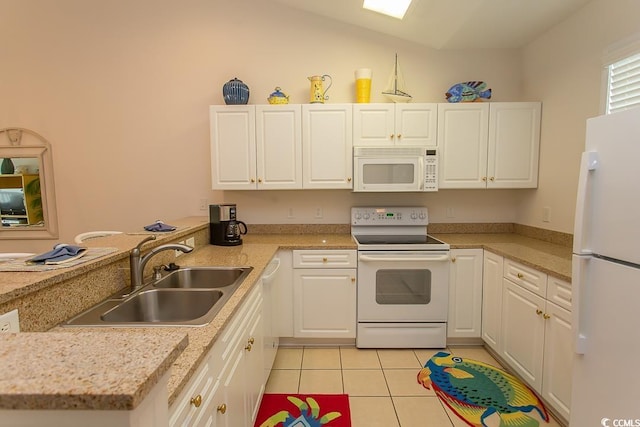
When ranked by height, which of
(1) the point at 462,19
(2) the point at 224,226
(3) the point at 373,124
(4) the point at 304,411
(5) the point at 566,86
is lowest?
(4) the point at 304,411

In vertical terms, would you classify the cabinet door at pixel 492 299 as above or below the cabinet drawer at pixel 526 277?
below

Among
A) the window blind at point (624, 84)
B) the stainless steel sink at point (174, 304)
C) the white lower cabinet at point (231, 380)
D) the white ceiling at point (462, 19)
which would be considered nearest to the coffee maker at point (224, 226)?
the white lower cabinet at point (231, 380)

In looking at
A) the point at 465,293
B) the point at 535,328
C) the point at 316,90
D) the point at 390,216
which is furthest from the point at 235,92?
the point at 535,328

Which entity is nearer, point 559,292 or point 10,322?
point 10,322

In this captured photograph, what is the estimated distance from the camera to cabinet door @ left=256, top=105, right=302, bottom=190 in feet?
9.29

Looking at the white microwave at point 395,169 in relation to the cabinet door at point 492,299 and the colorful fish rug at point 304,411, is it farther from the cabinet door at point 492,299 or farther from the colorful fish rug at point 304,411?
the colorful fish rug at point 304,411

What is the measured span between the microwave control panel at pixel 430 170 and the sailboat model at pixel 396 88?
Answer: 1.71ft

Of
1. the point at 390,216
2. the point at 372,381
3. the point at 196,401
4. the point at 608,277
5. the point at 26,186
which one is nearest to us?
the point at 196,401

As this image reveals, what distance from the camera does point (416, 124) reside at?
2855mm

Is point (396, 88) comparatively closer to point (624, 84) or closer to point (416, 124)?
point (416, 124)

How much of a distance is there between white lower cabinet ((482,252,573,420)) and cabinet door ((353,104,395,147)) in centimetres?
131

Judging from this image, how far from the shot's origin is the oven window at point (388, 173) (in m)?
2.83

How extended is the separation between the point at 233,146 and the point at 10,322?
2.12m

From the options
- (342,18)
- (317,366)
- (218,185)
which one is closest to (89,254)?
(218,185)
